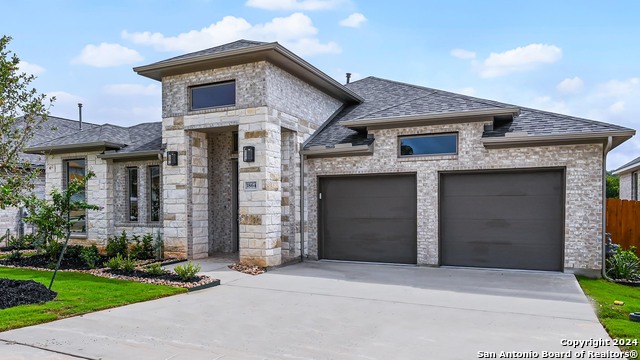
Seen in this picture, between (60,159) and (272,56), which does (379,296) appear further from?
(60,159)

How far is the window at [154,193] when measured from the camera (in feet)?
41.7

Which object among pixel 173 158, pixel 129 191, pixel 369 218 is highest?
pixel 173 158

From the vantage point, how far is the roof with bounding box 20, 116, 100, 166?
1750 centimetres

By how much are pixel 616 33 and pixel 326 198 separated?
7588mm

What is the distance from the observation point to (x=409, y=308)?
6547 millimetres

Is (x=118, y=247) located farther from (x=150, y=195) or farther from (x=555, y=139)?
(x=555, y=139)

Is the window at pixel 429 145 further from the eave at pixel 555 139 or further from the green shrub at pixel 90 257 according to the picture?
the green shrub at pixel 90 257

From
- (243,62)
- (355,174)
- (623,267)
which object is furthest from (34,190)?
(623,267)

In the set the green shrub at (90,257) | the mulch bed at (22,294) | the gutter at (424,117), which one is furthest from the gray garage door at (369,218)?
the mulch bed at (22,294)

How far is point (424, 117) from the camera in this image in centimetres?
1007

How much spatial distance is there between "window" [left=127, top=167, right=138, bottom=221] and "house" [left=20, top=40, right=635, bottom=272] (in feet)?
0.68

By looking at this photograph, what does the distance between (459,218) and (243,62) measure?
642 cm

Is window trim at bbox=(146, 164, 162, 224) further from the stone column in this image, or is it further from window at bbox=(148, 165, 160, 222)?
the stone column

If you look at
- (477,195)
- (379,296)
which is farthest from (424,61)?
(379,296)
